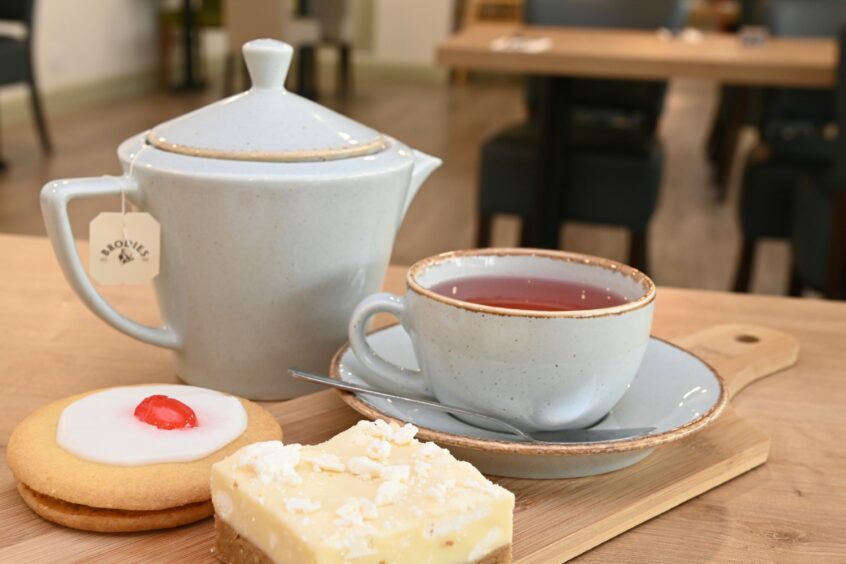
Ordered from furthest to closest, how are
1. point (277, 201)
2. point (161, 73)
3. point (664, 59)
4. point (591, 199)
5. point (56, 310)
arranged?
point (161, 73), point (591, 199), point (664, 59), point (56, 310), point (277, 201)

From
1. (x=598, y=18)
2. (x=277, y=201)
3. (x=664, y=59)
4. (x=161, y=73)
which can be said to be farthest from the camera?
(x=161, y=73)

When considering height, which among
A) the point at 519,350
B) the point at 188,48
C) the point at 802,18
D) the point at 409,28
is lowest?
the point at 188,48

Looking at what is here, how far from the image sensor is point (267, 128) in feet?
2.13

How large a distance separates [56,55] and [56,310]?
473cm

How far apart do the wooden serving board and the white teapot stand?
5 centimetres

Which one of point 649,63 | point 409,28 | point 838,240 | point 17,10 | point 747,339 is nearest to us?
point 747,339

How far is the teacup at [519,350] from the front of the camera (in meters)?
0.55

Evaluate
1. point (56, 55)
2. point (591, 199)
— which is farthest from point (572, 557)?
point (56, 55)

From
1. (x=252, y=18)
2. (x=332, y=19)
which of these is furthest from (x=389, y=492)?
(x=332, y=19)

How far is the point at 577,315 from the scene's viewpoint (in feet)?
1.79

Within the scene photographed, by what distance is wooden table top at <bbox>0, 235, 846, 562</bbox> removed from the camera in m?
0.52

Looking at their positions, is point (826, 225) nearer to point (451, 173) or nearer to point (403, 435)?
point (403, 435)

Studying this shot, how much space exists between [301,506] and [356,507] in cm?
2

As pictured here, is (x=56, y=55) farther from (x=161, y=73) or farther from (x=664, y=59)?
(x=664, y=59)
